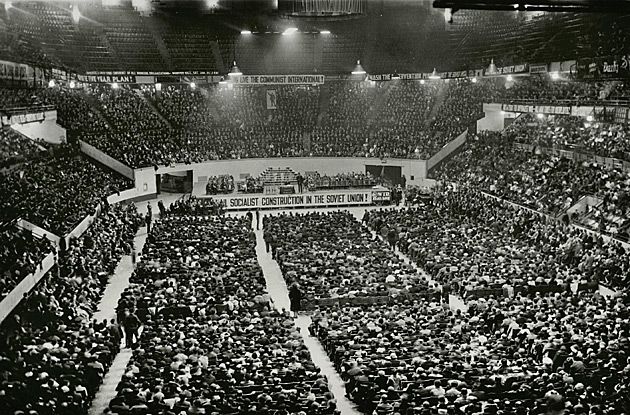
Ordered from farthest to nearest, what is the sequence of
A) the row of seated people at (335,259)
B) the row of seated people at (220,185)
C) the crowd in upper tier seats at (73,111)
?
1. the row of seated people at (220,185)
2. the crowd in upper tier seats at (73,111)
3. the row of seated people at (335,259)

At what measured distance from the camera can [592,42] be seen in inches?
1681

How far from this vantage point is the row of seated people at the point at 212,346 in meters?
15.9

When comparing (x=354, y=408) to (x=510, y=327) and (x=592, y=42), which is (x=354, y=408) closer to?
(x=510, y=327)

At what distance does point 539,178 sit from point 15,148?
Answer: 93.5 feet

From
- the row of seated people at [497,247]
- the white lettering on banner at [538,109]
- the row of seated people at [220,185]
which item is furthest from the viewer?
the row of seated people at [220,185]

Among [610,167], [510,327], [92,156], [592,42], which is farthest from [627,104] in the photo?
[92,156]

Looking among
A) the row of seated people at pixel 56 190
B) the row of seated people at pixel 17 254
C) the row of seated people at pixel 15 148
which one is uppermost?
the row of seated people at pixel 15 148

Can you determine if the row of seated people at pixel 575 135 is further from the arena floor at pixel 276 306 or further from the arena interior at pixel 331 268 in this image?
the arena floor at pixel 276 306

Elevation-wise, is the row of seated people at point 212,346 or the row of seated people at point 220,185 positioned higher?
the row of seated people at point 220,185

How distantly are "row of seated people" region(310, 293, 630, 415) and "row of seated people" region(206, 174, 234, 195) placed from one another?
24.8 m

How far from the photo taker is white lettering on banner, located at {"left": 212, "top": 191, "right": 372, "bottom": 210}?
44259 millimetres

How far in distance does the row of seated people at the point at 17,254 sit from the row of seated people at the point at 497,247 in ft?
49.6

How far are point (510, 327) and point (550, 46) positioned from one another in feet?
99.9

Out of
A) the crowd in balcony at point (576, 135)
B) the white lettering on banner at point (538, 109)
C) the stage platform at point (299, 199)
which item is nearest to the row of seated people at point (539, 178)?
the crowd in balcony at point (576, 135)
